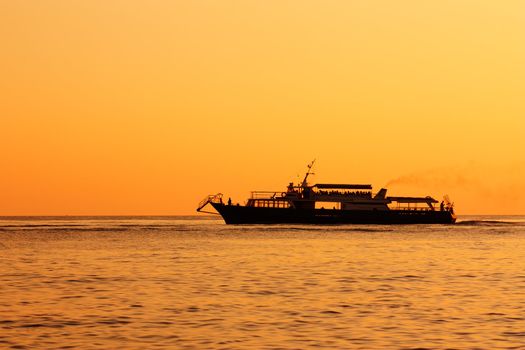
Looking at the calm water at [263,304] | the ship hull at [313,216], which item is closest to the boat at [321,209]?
the ship hull at [313,216]

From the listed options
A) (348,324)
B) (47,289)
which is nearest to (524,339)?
(348,324)

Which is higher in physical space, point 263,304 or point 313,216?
point 313,216

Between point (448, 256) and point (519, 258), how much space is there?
16.0 ft

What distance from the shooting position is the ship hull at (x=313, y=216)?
486ft

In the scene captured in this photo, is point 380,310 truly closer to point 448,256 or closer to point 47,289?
point 47,289

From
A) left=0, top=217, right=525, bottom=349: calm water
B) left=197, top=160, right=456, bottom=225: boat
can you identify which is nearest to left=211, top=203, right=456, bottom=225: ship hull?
left=197, top=160, right=456, bottom=225: boat

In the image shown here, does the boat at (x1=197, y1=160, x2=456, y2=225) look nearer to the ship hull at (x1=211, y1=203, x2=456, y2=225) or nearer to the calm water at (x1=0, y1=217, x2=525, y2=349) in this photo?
the ship hull at (x1=211, y1=203, x2=456, y2=225)

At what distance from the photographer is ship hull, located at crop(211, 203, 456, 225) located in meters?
148

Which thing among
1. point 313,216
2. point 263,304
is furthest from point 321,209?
point 263,304

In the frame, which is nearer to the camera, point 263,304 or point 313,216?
point 263,304

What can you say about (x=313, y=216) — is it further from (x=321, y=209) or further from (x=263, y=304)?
(x=263, y=304)

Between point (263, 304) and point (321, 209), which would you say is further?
point (321, 209)

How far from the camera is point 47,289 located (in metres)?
36.8

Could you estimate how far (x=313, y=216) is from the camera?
149125 millimetres
